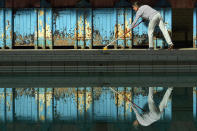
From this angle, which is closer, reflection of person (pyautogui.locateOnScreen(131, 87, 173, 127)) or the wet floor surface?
the wet floor surface

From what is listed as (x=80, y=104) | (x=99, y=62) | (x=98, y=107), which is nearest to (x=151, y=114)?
(x=98, y=107)

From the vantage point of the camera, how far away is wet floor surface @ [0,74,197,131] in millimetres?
3973

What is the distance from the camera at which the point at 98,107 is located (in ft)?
17.5

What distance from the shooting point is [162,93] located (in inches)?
265

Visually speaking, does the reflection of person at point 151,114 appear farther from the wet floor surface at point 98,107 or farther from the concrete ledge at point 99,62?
the concrete ledge at point 99,62

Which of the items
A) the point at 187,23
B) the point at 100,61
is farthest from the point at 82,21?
the point at 187,23

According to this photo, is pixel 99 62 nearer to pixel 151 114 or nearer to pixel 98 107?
pixel 98 107

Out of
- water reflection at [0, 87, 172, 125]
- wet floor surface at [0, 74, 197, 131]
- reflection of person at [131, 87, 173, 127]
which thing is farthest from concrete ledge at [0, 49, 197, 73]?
reflection of person at [131, 87, 173, 127]

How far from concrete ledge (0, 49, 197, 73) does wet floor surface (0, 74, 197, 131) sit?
12.8 feet

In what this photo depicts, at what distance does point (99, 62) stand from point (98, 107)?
688 centimetres

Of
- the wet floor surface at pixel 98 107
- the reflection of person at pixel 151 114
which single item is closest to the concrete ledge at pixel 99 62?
the wet floor surface at pixel 98 107

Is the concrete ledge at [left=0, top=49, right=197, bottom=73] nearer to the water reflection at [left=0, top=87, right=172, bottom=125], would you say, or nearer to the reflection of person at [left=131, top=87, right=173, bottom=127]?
the water reflection at [left=0, top=87, right=172, bottom=125]

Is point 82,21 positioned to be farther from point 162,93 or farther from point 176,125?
point 176,125

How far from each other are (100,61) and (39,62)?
1.93 m
